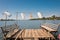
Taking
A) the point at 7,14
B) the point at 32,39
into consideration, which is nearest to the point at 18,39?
the point at 32,39

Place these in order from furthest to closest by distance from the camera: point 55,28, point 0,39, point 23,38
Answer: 1. point 0,39
2. point 55,28
3. point 23,38

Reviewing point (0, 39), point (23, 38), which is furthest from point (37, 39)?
point (0, 39)

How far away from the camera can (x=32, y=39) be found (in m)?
7.04

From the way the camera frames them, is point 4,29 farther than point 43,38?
Yes

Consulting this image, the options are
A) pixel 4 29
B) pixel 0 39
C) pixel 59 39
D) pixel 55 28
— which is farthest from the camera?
pixel 0 39

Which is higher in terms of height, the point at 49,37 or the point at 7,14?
the point at 7,14

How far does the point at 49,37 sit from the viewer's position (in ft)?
23.0

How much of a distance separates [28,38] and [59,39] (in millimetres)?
2092

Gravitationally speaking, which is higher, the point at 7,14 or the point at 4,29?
the point at 7,14

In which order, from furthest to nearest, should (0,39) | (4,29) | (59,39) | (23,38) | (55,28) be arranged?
(0,39), (4,29), (55,28), (59,39), (23,38)

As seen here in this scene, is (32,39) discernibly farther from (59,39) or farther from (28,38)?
(59,39)

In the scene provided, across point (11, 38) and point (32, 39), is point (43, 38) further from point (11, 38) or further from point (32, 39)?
point (11, 38)

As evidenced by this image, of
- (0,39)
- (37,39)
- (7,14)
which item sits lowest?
(0,39)

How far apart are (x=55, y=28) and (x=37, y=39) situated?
2212mm
